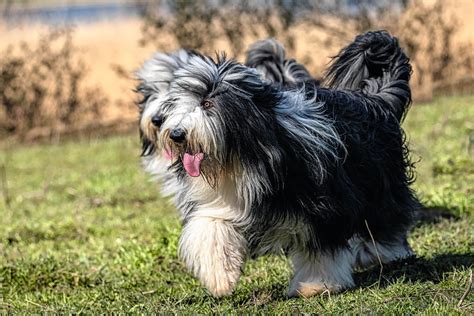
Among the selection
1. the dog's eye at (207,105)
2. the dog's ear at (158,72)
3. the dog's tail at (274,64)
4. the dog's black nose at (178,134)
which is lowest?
the dog's ear at (158,72)

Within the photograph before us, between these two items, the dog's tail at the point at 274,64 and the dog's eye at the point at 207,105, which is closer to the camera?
the dog's eye at the point at 207,105

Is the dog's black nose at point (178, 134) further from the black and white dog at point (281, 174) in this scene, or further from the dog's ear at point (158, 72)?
the dog's ear at point (158, 72)

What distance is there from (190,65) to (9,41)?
12.9 meters

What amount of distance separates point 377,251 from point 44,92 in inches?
418

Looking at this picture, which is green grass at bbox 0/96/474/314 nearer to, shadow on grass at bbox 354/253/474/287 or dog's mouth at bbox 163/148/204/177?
shadow on grass at bbox 354/253/474/287

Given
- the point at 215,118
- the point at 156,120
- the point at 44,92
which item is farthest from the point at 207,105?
the point at 44,92

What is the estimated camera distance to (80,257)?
7195mm

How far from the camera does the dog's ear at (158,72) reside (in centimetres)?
761

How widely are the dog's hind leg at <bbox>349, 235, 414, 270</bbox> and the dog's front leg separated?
3.49 feet

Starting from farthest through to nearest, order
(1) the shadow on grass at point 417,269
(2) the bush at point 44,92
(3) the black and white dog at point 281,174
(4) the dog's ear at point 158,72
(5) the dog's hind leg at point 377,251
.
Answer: (2) the bush at point 44,92 < (4) the dog's ear at point 158,72 < (5) the dog's hind leg at point 377,251 < (1) the shadow on grass at point 417,269 < (3) the black and white dog at point 281,174

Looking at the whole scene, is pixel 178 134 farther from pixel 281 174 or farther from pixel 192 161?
pixel 281 174

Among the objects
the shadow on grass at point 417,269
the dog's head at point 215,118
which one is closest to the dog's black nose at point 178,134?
the dog's head at point 215,118

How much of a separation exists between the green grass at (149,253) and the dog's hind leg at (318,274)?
10 centimetres

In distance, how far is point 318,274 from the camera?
17.5 feet
